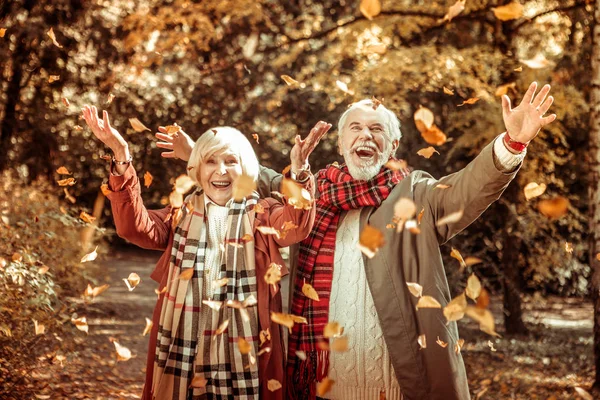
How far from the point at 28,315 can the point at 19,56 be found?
22.8 feet

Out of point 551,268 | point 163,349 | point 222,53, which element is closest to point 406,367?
point 163,349

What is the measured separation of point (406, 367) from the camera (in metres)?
2.84

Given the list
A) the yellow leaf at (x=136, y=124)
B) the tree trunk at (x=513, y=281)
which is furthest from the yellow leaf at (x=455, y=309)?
the tree trunk at (x=513, y=281)

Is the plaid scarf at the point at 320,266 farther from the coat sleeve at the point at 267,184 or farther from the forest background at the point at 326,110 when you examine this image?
the forest background at the point at 326,110

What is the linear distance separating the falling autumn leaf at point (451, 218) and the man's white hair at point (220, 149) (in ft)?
2.64

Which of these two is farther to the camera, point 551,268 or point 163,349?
point 551,268

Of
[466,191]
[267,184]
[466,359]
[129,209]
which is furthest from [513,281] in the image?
[129,209]

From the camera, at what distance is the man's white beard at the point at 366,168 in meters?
3.04

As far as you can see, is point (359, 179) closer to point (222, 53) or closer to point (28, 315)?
point (28, 315)

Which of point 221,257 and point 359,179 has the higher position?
point 359,179

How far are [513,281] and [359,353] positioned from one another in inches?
198

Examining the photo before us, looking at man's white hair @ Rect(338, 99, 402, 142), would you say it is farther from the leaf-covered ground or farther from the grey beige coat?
the leaf-covered ground

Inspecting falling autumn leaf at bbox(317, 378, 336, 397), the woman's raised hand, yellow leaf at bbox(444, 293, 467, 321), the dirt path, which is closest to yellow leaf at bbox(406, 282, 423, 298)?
yellow leaf at bbox(444, 293, 467, 321)

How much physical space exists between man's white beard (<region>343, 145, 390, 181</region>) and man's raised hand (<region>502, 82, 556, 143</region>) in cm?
62
